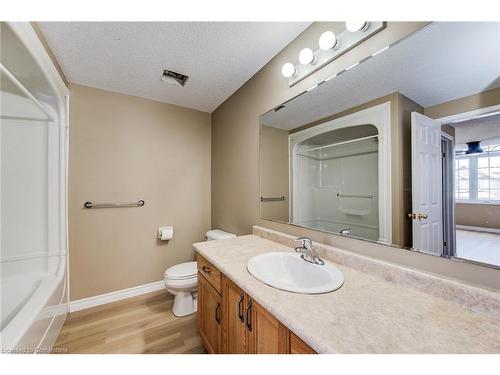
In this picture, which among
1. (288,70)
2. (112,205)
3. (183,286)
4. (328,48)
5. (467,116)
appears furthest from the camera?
(112,205)

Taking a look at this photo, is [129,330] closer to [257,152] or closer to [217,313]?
[217,313]

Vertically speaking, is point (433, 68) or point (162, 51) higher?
point (162, 51)

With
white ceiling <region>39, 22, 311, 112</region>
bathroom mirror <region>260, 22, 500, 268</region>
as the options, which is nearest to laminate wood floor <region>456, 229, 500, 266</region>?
bathroom mirror <region>260, 22, 500, 268</region>

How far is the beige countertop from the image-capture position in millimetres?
517

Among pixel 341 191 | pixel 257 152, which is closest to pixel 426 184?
pixel 341 191

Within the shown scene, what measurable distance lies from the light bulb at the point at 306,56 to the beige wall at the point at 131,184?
5.39ft

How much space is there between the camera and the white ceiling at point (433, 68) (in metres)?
0.68

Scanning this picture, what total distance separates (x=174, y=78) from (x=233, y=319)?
2031 mm

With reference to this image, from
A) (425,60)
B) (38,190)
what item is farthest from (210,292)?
(38,190)

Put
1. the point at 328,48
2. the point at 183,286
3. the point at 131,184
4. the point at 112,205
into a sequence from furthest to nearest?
the point at 131,184 < the point at 112,205 < the point at 183,286 < the point at 328,48

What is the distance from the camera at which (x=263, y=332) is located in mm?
773

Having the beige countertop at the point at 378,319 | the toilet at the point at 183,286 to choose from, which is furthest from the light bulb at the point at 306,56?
the toilet at the point at 183,286

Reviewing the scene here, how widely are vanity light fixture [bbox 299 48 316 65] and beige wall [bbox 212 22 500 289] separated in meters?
0.08

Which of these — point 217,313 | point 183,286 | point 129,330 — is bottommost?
point 129,330
